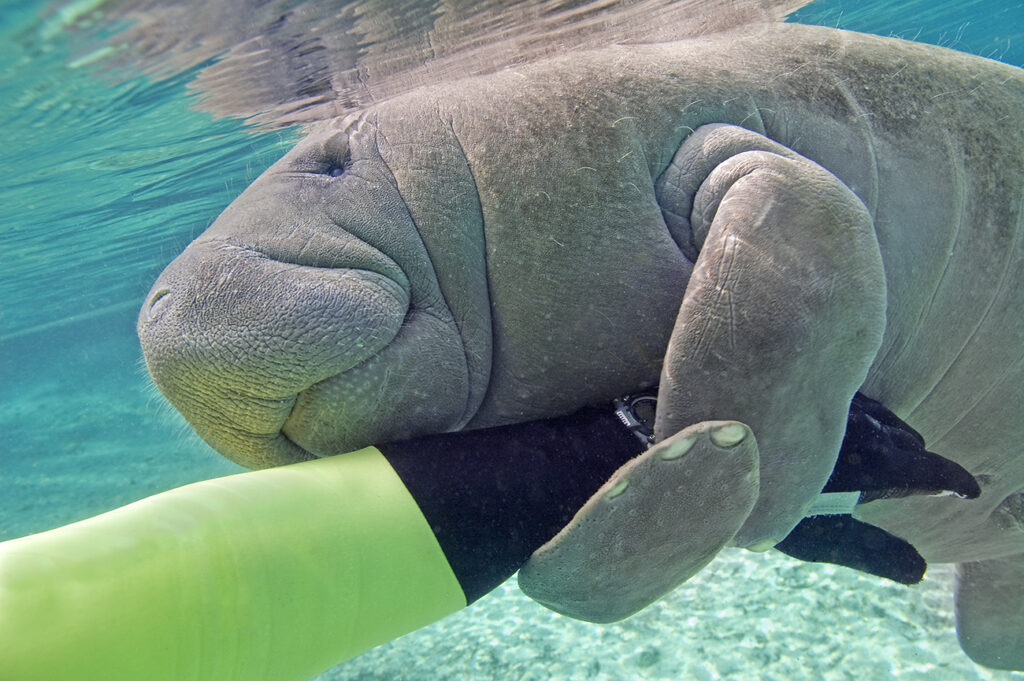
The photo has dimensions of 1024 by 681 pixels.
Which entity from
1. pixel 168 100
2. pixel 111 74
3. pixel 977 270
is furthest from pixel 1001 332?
pixel 168 100

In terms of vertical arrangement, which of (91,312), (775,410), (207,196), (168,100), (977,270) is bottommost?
(91,312)

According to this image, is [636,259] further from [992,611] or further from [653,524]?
[992,611]

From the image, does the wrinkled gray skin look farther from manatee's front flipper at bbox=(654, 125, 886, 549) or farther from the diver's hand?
the diver's hand

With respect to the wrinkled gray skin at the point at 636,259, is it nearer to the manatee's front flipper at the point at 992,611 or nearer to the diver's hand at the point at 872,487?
the diver's hand at the point at 872,487

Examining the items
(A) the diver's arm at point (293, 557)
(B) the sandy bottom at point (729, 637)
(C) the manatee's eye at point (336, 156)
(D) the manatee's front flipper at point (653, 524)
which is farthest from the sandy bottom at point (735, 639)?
(C) the manatee's eye at point (336, 156)

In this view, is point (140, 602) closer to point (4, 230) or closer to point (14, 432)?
point (4, 230)

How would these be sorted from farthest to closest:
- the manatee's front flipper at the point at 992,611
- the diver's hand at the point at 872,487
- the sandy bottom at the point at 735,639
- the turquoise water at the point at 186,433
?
the turquoise water at the point at 186,433 < the sandy bottom at the point at 735,639 < the manatee's front flipper at the point at 992,611 < the diver's hand at the point at 872,487

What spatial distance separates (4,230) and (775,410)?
1726 cm

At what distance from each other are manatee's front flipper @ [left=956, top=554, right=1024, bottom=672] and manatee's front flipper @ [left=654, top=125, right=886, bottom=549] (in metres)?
2.97

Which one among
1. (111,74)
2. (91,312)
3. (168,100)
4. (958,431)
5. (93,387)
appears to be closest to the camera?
(958,431)

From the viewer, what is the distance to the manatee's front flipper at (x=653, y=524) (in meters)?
1.45

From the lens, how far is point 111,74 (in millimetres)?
7027

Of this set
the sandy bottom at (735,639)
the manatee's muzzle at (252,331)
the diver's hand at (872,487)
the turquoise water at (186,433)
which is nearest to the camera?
the manatee's muzzle at (252,331)

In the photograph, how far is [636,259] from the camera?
6.11ft
